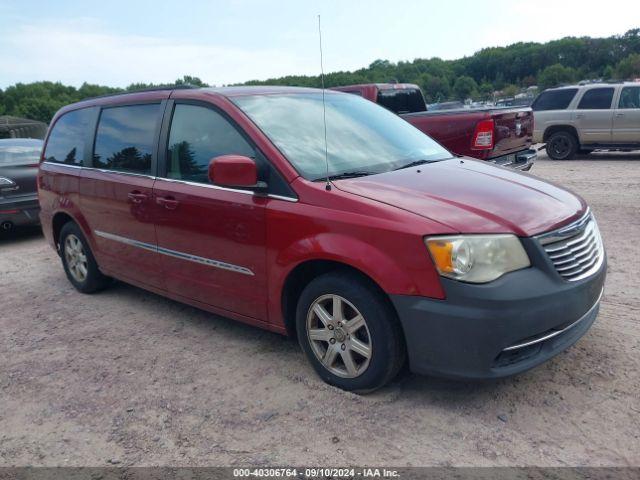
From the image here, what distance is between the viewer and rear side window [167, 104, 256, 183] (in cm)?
375

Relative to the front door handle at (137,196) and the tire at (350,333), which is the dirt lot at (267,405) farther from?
the front door handle at (137,196)

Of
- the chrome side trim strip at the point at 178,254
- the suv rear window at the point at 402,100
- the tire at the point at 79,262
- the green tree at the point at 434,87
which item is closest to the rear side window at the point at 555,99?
the suv rear window at the point at 402,100

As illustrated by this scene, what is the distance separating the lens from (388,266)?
2.93 m

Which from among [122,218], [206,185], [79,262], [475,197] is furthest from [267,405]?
[79,262]

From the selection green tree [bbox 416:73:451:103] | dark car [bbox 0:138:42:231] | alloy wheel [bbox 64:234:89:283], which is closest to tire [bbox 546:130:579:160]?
dark car [bbox 0:138:42:231]

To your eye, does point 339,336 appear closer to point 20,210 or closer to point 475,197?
point 475,197

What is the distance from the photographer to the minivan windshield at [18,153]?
26.9ft

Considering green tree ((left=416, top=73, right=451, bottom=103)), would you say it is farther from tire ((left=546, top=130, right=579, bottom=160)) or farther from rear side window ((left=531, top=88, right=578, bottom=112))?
tire ((left=546, top=130, right=579, bottom=160))

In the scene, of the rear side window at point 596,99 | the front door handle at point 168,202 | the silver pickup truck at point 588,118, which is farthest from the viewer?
the rear side window at point 596,99

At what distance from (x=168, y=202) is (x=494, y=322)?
95.6 inches

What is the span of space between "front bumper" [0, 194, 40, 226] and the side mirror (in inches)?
218

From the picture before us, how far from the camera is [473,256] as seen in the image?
2801 millimetres

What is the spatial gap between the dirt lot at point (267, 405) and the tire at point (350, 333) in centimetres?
14

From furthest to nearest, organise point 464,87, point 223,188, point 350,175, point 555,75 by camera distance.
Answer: point 555,75
point 464,87
point 223,188
point 350,175
